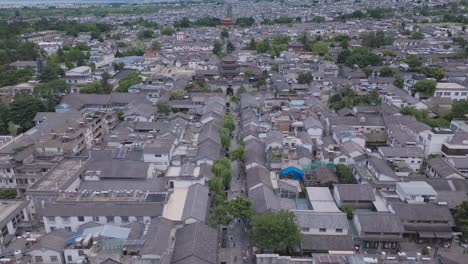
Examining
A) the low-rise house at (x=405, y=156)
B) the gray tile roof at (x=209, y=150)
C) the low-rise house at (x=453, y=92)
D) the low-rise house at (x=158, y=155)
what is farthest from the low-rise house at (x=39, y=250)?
the low-rise house at (x=453, y=92)

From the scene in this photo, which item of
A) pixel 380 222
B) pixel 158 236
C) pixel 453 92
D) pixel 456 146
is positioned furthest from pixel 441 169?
pixel 158 236

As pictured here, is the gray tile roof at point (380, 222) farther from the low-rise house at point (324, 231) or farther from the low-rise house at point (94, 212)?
the low-rise house at point (94, 212)

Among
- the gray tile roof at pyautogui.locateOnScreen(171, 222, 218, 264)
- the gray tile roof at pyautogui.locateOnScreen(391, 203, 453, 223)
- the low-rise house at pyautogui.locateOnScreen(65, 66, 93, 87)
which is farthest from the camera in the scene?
the low-rise house at pyautogui.locateOnScreen(65, 66, 93, 87)

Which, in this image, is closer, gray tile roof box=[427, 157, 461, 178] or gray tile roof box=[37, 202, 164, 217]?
gray tile roof box=[37, 202, 164, 217]

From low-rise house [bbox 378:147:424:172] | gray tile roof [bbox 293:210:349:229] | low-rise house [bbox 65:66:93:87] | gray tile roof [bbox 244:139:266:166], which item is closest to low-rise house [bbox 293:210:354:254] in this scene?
gray tile roof [bbox 293:210:349:229]

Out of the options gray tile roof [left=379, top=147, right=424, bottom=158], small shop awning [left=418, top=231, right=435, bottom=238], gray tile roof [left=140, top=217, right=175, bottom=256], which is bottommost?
small shop awning [left=418, top=231, right=435, bottom=238]

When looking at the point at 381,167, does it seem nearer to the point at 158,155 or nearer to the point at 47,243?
the point at 158,155

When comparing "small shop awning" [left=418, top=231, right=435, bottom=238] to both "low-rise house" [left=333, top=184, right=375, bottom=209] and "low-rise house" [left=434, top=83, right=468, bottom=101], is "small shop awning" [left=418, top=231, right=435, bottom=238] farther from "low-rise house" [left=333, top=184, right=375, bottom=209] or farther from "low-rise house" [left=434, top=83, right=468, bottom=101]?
"low-rise house" [left=434, top=83, right=468, bottom=101]
